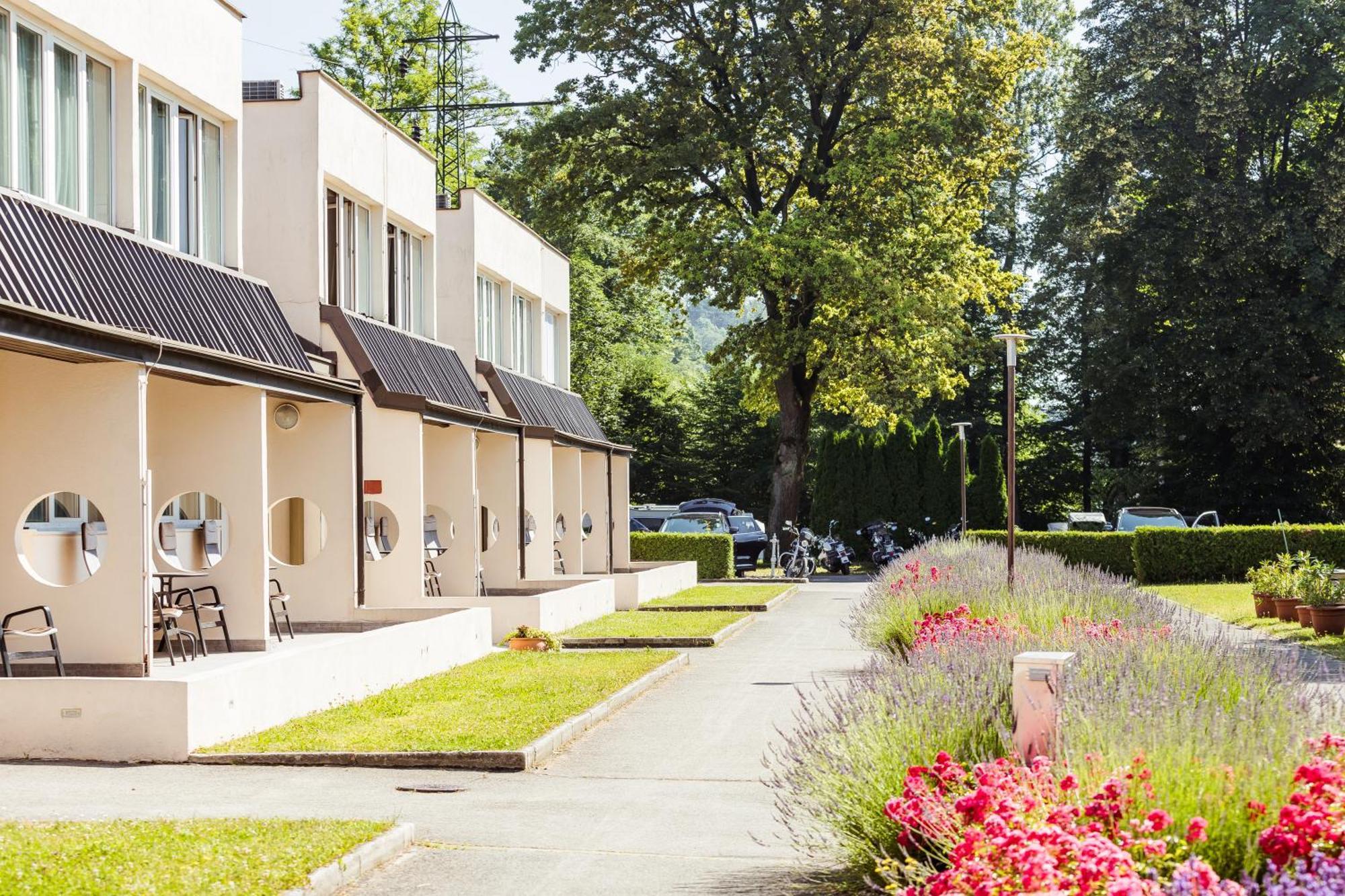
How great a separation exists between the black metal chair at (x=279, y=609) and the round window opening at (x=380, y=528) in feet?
6.06

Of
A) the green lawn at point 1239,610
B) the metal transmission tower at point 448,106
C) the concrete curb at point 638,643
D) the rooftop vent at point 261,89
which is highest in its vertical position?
the metal transmission tower at point 448,106

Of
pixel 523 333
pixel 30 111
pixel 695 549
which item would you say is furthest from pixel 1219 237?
pixel 30 111

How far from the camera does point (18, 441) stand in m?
12.8

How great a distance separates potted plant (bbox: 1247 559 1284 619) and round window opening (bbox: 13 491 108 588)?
60.7 ft

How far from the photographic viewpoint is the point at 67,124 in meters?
14.9

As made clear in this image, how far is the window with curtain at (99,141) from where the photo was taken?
1545 cm

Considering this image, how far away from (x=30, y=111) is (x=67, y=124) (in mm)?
662

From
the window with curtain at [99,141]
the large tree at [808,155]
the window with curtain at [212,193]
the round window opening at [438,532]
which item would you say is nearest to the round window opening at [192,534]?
the window with curtain at [212,193]

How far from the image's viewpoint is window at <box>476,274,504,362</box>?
29.7 meters

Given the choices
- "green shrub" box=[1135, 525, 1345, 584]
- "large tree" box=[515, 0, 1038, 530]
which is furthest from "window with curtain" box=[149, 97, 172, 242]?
"green shrub" box=[1135, 525, 1345, 584]

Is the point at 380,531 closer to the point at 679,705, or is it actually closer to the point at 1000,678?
the point at 679,705

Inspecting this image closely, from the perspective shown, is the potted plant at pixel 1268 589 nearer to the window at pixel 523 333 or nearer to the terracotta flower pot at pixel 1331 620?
the terracotta flower pot at pixel 1331 620

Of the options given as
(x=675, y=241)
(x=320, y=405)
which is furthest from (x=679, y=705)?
(x=675, y=241)

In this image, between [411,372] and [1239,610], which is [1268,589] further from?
[411,372]
